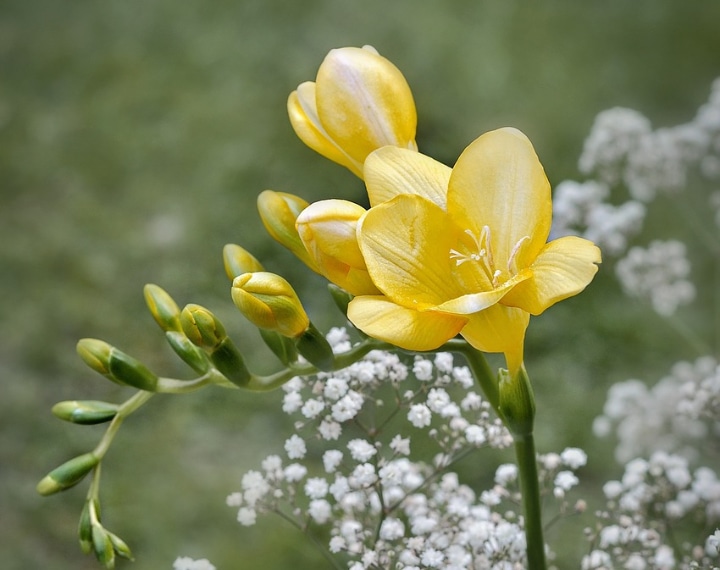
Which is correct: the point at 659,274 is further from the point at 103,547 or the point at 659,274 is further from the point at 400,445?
the point at 103,547

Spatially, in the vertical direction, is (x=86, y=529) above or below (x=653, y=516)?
below

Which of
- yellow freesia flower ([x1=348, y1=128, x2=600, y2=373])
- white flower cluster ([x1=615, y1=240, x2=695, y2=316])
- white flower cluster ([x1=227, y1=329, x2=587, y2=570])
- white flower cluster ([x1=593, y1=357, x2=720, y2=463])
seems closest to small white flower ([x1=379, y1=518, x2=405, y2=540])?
white flower cluster ([x1=227, y1=329, x2=587, y2=570])

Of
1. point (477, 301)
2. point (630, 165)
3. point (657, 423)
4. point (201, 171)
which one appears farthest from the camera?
point (201, 171)

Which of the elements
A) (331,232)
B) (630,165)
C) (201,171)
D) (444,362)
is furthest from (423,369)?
(201,171)

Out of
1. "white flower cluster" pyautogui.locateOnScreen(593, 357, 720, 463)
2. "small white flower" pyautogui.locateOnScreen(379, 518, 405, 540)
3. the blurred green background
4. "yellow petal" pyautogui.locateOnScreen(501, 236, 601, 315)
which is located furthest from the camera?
the blurred green background

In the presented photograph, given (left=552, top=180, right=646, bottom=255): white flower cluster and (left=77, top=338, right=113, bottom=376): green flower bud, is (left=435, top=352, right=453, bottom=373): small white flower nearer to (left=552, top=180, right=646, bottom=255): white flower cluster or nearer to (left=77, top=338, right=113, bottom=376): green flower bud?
(left=77, top=338, right=113, bottom=376): green flower bud

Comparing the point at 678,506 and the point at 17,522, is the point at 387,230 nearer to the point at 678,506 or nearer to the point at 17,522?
the point at 678,506

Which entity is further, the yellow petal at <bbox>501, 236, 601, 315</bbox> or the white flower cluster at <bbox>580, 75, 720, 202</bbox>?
the white flower cluster at <bbox>580, 75, 720, 202</bbox>

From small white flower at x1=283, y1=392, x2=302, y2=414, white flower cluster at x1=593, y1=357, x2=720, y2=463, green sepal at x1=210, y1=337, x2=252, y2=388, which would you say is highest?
white flower cluster at x1=593, y1=357, x2=720, y2=463
